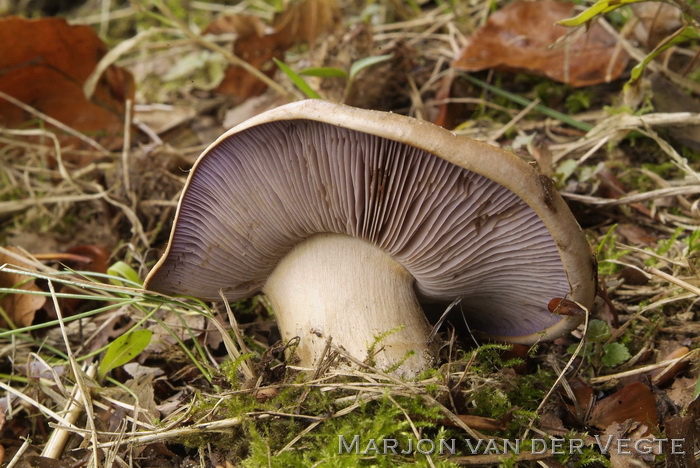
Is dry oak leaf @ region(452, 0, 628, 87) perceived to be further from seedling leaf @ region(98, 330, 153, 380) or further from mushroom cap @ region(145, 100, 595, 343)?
seedling leaf @ region(98, 330, 153, 380)

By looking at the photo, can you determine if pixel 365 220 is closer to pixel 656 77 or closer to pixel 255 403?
pixel 255 403

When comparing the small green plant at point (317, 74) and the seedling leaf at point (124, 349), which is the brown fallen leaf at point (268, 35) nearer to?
the small green plant at point (317, 74)

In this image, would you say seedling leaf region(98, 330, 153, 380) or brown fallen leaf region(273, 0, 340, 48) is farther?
brown fallen leaf region(273, 0, 340, 48)

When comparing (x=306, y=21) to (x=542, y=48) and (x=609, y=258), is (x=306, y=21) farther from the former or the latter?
(x=609, y=258)

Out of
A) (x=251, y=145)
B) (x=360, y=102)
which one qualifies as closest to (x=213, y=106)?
(x=360, y=102)

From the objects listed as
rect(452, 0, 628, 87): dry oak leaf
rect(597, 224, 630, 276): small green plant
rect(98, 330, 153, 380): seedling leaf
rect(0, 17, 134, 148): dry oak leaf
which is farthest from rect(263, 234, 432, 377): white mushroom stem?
rect(0, 17, 134, 148): dry oak leaf

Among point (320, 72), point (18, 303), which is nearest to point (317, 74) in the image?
point (320, 72)
